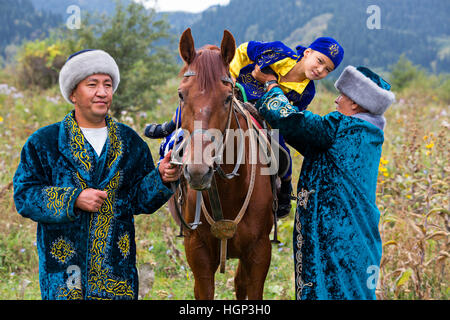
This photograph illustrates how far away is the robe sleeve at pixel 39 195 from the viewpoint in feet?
7.61

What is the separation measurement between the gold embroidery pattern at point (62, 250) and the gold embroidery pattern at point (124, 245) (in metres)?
0.27

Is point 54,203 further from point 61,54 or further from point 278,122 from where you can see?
point 61,54

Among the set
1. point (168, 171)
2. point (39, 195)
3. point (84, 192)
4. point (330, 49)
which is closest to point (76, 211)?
point (84, 192)

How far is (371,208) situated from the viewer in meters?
2.64

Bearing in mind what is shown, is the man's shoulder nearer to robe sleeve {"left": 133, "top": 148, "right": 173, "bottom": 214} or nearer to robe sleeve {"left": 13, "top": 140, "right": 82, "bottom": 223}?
robe sleeve {"left": 13, "top": 140, "right": 82, "bottom": 223}

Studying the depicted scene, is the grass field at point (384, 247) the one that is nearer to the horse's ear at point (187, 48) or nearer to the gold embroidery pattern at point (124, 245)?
the gold embroidery pattern at point (124, 245)

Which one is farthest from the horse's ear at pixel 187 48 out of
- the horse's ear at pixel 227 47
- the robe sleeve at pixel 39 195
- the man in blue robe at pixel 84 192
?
the robe sleeve at pixel 39 195

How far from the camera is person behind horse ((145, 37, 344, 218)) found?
2.88m

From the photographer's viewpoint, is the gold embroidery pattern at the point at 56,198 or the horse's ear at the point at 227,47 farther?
the horse's ear at the point at 227,47

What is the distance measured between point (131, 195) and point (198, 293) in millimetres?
1043

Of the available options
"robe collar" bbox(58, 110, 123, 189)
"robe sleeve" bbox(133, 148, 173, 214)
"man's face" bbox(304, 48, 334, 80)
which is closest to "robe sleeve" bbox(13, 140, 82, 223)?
"robe collar" bbox(58, 110, 123, 189)

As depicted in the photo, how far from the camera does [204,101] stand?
2.28m

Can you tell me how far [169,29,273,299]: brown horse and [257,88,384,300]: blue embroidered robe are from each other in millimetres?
432
